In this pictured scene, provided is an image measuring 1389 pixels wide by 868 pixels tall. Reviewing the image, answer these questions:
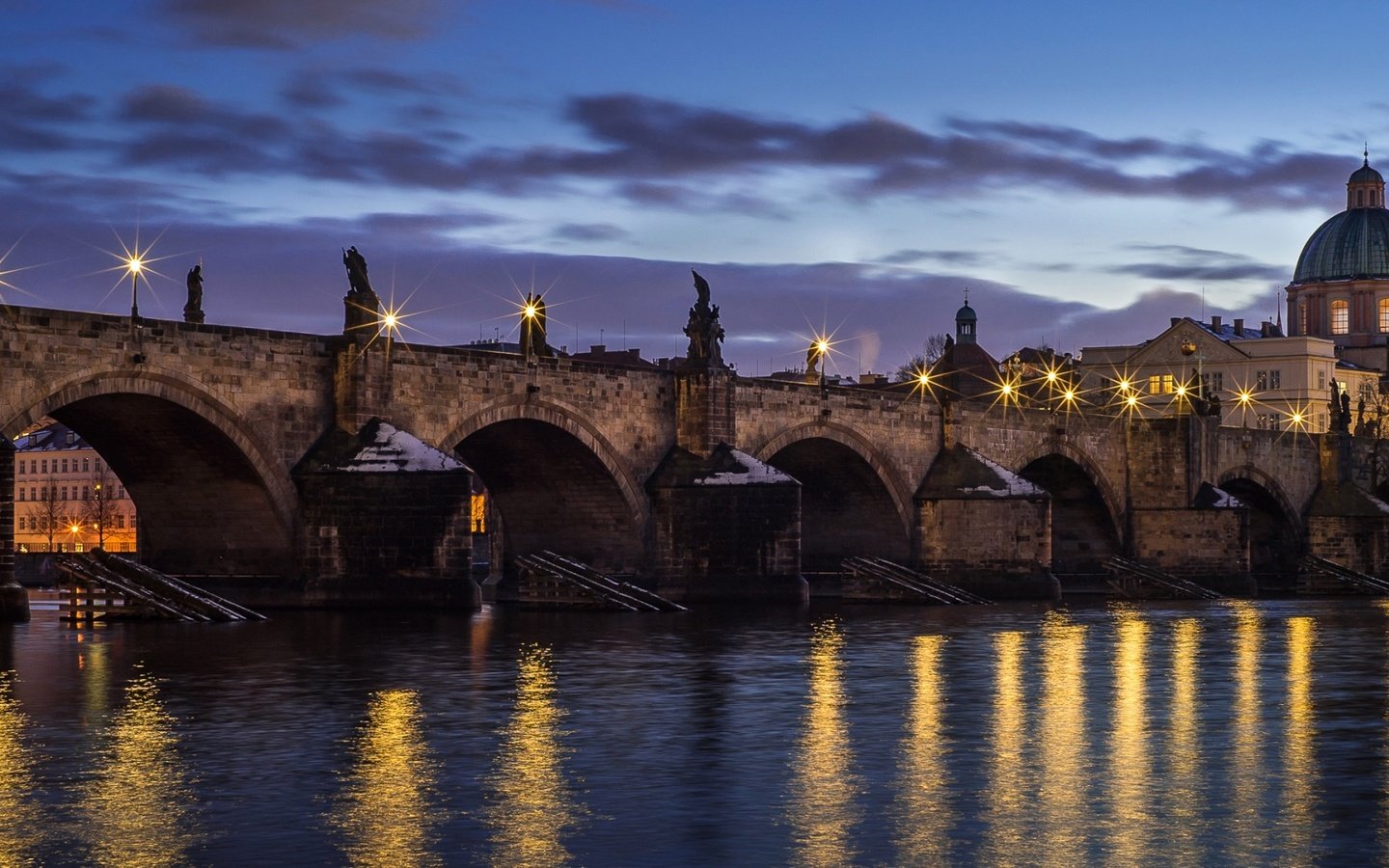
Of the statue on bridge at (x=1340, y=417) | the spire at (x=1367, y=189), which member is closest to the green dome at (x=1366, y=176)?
the spire at (x=1367, y=189)

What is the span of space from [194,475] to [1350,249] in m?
116

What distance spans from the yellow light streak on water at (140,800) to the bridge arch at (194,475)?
65.4 ft

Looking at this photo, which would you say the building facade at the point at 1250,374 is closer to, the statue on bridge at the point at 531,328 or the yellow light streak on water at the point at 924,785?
the statue on bridge at the point at 531,328

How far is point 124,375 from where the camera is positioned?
38531mm

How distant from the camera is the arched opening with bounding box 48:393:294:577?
41.1 m

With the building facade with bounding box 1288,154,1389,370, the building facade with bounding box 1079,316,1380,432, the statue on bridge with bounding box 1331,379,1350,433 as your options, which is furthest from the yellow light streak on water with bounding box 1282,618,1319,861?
the building facade with bounding box 1288,154,1389,370

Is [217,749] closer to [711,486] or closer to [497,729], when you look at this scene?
[497,729]

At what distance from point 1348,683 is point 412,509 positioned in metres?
20.3

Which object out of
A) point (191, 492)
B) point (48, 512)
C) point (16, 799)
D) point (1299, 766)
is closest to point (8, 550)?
point (191, 492)

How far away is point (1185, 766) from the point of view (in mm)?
17312

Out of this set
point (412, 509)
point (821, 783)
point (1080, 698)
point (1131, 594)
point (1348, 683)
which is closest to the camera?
point (821, 783)

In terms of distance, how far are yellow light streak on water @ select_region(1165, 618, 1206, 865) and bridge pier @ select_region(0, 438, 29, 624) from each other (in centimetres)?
1909

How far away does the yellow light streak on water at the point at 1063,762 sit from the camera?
13625 millimetres

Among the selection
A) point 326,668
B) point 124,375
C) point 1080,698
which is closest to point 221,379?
point 124,375
